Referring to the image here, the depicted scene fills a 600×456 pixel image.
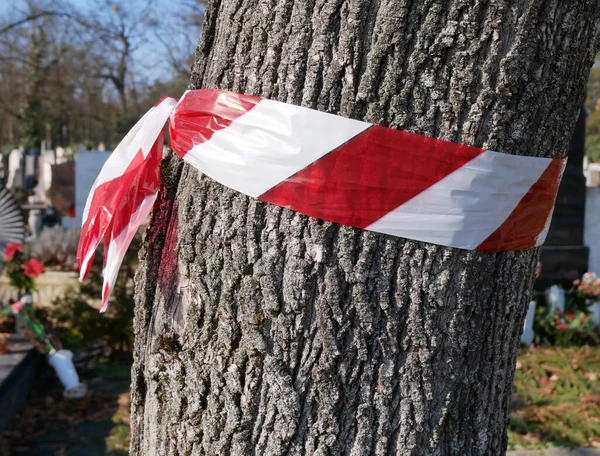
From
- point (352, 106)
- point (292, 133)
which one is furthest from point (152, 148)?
point (352, 106)

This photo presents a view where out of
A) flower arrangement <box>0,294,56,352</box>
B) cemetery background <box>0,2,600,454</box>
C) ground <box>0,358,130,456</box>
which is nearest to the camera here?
ground <box>0,358,130,456</box>

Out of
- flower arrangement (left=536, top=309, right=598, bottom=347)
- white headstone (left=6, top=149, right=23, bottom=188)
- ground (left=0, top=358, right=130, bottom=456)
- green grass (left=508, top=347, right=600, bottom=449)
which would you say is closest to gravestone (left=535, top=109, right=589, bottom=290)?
flower arrangement (left=536, top=309, right=598, bottom=347)

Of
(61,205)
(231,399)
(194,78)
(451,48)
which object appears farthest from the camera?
(61,205)

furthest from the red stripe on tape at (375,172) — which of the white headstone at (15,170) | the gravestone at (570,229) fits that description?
the white headstone at (15,170)

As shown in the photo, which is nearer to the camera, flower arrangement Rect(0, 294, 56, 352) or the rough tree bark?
the rough tree bark

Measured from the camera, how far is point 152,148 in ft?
5.68

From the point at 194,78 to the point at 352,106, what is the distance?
54cm

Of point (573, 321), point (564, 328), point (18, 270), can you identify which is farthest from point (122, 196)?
point (573, 321)

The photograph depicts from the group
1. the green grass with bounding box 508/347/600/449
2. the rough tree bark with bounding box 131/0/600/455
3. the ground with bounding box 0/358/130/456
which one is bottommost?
the ground with bounding box 0/358/130/456

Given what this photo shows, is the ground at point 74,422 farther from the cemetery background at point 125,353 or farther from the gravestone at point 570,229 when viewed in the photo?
the gravestone at point 570,229

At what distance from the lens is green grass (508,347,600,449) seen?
15.3 feet

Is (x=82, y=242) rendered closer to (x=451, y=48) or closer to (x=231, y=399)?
(x=231, y=399)

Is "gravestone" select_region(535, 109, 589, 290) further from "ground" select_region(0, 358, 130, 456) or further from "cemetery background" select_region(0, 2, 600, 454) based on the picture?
"ground" select_region(0, 358, 130, 456)

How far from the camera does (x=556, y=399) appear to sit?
5344mm
